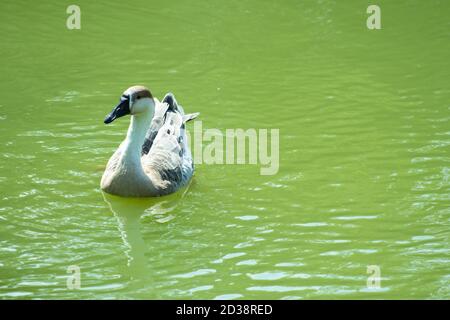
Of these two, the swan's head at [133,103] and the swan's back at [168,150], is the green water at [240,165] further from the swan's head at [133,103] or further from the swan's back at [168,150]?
the swan's head at [133,103]

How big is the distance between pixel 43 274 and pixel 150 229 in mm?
1535

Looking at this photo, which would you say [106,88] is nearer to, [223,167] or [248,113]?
[248,113]

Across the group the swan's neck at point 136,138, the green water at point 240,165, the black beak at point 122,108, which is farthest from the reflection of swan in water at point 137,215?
the black beak at point 122,108

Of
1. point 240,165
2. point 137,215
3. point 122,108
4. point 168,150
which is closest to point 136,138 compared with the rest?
Answer: point 122,108

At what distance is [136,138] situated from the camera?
33.0 ft

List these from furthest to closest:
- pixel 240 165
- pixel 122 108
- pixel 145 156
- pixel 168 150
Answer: pixel 240 165
pixel 145 156
pixel 168 150
pixel 122 108

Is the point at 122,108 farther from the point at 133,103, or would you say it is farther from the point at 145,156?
the point at 145,156

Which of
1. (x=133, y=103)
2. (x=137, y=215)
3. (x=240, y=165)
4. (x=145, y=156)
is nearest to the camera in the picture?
(x=137, y=215)

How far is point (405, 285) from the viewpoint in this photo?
808 cm

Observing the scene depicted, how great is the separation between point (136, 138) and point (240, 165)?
1.61 m

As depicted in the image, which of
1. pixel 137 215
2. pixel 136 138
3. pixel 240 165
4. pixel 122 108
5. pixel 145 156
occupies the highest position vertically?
pixel 122 108

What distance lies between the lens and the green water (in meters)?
8.28

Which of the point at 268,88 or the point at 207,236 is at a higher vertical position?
the point at 268,88

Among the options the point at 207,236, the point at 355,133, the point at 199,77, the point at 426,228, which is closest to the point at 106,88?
the point at 199,77
